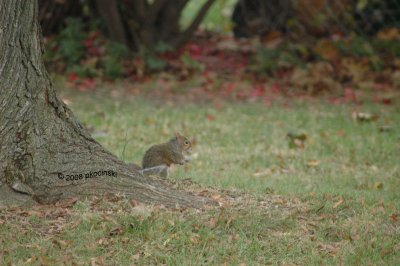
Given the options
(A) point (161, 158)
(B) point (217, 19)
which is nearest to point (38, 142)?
(A) point (161, 158)

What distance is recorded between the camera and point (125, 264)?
17.3 feet

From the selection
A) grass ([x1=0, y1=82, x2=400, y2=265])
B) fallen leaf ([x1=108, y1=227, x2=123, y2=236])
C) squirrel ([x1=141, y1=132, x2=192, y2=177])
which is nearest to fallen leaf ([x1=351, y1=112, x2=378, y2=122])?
grass ([x1=0, y1=82, x2=400, y2=265])

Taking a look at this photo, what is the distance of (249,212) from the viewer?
6074 millimetres

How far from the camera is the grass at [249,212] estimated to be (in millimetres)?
5457

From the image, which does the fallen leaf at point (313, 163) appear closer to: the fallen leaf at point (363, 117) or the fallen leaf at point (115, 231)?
the fallen leaf at point (363, 117)

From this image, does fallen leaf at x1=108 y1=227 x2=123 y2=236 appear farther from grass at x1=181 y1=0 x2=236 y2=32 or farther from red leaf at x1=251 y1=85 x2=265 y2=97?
grass at x1=181 y1=0 x2=236 y2=32

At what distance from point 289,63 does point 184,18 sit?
638 cm

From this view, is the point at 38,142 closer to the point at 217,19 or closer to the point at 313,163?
the point at 313,163

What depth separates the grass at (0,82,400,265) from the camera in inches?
215

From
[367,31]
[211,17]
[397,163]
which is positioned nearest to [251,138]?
[397,163]

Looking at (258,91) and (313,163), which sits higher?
(313,163)

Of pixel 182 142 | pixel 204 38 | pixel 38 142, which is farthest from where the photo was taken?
pixel 204 38

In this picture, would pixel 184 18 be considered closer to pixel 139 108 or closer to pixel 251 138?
pixel 139 108

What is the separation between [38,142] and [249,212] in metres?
1.77
